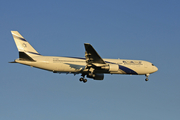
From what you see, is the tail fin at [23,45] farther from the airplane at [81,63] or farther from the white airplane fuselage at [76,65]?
the white airplane fuselage at [76,65]

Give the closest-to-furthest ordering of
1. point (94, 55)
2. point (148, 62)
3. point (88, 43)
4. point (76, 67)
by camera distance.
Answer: point (88, 43)
point (94, 55)
point (76, 67)
point (148, 62)

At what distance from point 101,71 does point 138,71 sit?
6747mm

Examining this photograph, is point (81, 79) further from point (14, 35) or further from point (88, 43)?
point (14, 35)

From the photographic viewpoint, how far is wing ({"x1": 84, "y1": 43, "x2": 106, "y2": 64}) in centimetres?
3277

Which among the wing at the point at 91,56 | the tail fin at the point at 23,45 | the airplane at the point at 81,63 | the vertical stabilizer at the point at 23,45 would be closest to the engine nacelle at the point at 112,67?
the airplane at the point at 81,63

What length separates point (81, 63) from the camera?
37.0 metres

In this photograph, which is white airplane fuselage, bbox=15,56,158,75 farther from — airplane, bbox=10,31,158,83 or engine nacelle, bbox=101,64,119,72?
engine nacelle, bbox=101,64,119,72

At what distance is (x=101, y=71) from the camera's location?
121 ft

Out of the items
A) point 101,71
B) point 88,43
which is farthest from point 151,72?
point 88,43

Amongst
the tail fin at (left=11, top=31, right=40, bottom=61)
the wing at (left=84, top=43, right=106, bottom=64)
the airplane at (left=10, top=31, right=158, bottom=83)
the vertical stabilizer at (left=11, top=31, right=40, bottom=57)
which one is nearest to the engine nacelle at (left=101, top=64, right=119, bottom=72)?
the airplane at (left=10, top=31, right=158, bottom=83)

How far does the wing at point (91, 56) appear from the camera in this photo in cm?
3277

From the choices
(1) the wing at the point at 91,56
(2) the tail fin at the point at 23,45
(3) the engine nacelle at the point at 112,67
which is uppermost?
(2) the tail fin at the point at 23,45

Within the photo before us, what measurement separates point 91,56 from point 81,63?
317 centimetres

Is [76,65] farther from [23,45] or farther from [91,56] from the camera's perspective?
[23,45]
